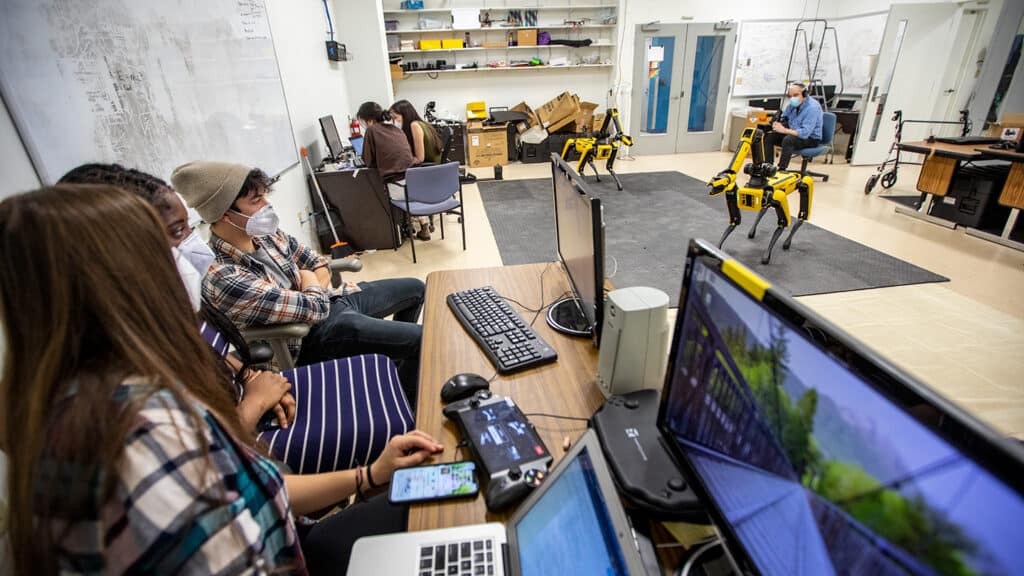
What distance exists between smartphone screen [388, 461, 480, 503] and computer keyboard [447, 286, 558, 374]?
325 mm

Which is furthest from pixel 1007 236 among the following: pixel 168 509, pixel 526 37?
pixel 526 37

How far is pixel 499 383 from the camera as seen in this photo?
44.1 inches

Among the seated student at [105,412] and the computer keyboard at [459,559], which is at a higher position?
the seated student at [105,412]

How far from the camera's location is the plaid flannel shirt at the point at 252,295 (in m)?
1.51

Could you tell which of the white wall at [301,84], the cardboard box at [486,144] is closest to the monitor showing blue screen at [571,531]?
the white wall at [301,84]

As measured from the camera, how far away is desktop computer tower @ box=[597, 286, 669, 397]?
0.95 metres

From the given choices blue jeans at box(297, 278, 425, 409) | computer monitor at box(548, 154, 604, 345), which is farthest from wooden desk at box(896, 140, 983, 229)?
blue jeans at box(297, 278, 425, 409)

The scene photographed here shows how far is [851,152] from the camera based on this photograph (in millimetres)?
6941

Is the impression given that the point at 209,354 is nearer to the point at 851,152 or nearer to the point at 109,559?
the point at 109,559

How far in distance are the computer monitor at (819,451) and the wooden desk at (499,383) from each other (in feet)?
1.12

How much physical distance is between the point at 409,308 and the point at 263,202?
85 cm

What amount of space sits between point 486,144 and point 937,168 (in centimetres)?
552

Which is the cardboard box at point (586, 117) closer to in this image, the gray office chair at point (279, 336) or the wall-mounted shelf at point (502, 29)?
the wall-mounted shelf at point (502, 29)

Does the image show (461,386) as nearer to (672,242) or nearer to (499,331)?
(499,331)
